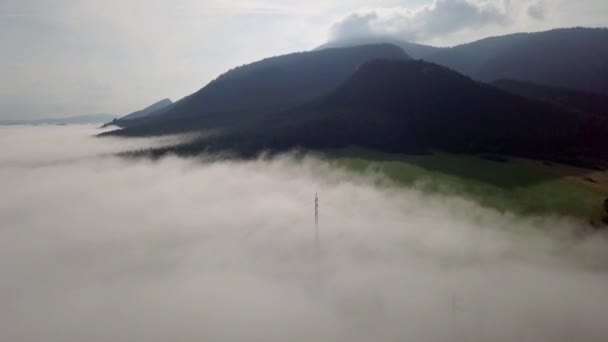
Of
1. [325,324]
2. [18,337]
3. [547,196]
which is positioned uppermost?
[547,196]

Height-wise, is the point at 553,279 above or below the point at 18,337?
above

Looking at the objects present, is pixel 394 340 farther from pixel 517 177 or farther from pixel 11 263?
pixel 11 263

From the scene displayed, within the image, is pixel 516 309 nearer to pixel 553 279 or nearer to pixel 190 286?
pixel 553 279

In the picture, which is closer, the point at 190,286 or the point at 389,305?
the point at 389,305

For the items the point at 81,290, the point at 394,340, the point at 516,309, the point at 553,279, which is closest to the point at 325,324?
the point at 394,340

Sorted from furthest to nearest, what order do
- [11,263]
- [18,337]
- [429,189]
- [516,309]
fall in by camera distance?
[11,263]
[429,189]
[18,337]
[516,309]

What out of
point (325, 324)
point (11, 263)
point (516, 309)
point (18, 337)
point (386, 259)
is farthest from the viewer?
point (11, 263)

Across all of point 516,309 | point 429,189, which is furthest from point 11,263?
point 516,309
